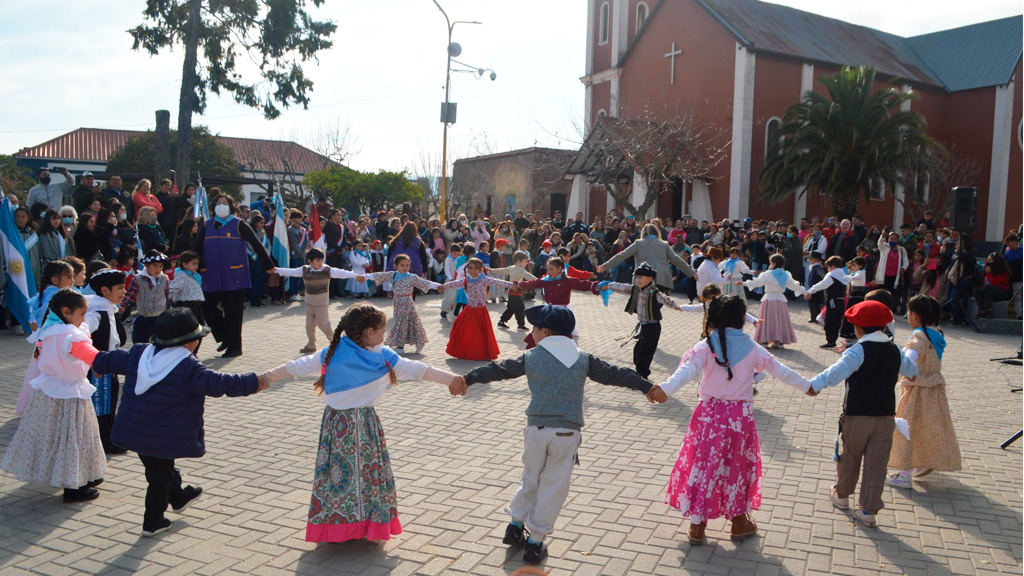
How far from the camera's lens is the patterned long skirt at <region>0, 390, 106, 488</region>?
5.26 metres

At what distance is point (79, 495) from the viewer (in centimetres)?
537

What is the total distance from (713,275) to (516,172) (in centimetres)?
2915

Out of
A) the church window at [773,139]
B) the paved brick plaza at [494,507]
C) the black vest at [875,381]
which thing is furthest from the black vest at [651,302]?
the church window at [773,139]

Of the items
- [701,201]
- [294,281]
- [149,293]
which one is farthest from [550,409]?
[701,201]

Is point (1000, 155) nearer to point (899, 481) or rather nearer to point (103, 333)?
point (899, 481)

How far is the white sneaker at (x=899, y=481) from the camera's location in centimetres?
605

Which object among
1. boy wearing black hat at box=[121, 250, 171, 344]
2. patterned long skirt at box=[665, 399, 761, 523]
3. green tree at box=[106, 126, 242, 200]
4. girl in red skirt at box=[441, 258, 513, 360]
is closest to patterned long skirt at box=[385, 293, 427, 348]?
girl in red skirt at box=[441, 258, 513, 360]

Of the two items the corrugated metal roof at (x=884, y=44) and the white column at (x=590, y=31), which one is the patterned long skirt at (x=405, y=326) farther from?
the white column at (x=590, y=31)

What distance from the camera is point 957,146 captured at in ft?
123

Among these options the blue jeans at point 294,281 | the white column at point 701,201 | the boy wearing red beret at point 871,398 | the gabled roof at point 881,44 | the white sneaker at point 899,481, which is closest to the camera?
the boy wearing red beret at point 871,398

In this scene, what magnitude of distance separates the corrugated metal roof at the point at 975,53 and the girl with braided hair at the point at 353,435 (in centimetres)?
4065

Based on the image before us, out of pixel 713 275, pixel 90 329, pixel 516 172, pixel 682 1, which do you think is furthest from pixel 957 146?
pixel 90 329

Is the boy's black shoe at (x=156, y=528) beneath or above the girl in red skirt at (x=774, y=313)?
beneath

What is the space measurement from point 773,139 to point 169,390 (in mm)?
28595
